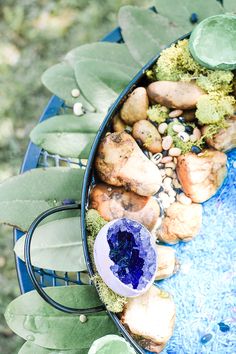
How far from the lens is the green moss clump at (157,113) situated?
47.4 inches

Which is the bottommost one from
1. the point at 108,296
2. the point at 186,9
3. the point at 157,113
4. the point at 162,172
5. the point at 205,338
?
the point at 205,338

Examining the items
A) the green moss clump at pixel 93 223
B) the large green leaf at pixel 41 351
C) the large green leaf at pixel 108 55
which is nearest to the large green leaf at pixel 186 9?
the large green leaf at pixel 108 55

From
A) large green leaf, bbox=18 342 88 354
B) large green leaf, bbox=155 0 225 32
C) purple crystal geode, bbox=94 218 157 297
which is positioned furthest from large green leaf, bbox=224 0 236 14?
large green leaf, bbox=18 342 88 354

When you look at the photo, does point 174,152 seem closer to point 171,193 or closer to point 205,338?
point 171,193

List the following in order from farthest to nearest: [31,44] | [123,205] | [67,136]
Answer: [31,44] < [67,136] < [123,205]

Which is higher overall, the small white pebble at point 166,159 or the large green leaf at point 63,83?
the large green leaf at point 63,83

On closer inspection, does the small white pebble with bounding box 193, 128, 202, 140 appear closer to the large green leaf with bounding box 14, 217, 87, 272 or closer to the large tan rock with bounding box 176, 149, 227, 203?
the large tan rock with bounding box 176, 149, 227, 203

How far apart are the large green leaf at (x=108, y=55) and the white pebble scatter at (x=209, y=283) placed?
31 centimetres

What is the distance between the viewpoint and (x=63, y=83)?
1.36 m

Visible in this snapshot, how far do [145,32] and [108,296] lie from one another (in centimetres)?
59

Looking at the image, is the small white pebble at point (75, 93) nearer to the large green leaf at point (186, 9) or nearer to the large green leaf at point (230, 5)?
the large green leaf at point (186, 9)

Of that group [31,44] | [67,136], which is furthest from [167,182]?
[31,44]

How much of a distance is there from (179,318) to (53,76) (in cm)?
59

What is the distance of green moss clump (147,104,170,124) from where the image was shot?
1.21 metres
